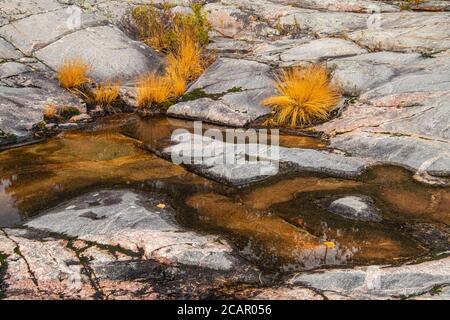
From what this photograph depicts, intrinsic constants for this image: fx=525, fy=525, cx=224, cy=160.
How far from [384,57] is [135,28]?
544 cm

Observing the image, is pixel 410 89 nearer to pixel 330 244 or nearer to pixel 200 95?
pixel 200 95

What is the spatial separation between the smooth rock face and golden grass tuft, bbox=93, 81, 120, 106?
495cm

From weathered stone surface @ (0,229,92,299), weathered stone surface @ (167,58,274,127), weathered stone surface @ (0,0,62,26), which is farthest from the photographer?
weathered stone surface @ (0,0,62,26)

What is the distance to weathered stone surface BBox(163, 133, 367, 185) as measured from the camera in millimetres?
5859

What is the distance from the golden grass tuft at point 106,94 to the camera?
8.78m

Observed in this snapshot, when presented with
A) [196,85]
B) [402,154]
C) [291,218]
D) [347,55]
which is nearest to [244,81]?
[196,85]

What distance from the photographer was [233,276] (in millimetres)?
3914

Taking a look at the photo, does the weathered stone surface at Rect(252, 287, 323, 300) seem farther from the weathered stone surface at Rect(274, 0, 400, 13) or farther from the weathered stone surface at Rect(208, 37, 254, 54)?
the weathered stone surface at Rect(274, 0, 400, 13)

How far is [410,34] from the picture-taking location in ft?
32.1

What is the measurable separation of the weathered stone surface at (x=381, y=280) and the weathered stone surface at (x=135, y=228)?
69cm

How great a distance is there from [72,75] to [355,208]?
19.1 ft

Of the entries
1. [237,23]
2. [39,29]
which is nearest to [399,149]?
[237,23]

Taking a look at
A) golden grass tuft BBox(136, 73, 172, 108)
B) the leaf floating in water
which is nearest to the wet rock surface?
the leaf floating in water

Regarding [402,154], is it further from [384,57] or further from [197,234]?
→ [384,57]
